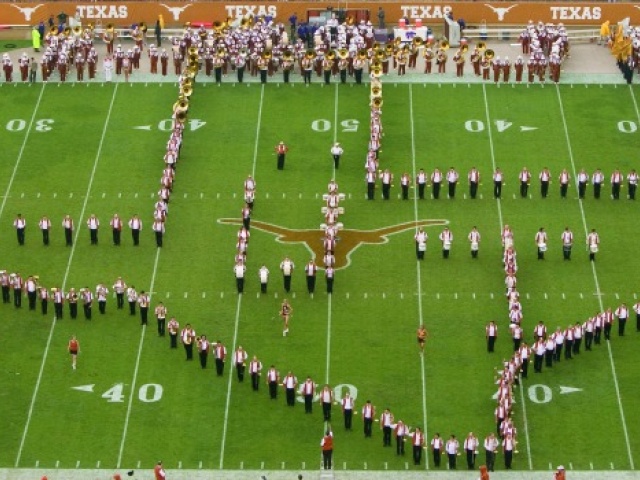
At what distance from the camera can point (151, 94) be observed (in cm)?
8038

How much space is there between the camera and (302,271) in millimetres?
70500

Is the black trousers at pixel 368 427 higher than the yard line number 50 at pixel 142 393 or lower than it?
lower

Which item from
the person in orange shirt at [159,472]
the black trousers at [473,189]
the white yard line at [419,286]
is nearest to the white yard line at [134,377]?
the person in orange shirt at [159,472]

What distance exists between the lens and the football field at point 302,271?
64188 millimetres

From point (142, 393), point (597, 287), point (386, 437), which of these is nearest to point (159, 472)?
point (142, 393)

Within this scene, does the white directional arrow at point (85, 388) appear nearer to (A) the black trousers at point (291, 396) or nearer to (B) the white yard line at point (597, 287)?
(A) the black trousers at point (291, 396)

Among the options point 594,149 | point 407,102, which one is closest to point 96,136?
point 407,102

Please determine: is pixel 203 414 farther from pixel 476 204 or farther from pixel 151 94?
pixel 151 94

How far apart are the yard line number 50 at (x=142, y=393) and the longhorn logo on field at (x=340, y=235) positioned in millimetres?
7543

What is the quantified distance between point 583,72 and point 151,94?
13.5 metres

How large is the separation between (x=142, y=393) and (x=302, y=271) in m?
7.03

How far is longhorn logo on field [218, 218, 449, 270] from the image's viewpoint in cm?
7163

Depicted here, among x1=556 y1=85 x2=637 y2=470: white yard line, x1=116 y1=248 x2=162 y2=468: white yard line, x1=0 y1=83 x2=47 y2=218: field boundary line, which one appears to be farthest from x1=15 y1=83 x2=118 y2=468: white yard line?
x1=556 y1=85 x2=637 y2=470: white yard line

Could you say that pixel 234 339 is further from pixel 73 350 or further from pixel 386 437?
pixel 386 437
